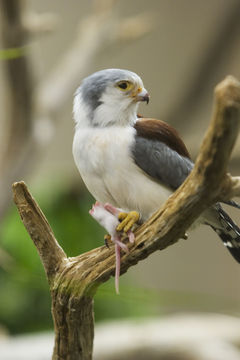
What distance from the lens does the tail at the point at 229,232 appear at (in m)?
1.00

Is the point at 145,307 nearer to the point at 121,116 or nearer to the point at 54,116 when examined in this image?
the point at 54,116

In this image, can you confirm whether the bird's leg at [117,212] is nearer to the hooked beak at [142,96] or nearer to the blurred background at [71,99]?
the hooked beak at [142,96]

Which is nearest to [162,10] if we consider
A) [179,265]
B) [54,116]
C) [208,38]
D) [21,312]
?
[208,38]

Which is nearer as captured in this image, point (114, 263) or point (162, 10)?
point (114, 263)

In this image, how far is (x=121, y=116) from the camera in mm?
891

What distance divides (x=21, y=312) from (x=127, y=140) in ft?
7.38

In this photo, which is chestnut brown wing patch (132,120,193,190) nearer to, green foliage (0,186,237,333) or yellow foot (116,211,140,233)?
yellow foot (116,211,140,233)

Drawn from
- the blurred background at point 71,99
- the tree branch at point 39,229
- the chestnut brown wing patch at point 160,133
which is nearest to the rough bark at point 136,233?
the tree branch at point 39,229

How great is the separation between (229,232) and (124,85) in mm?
372

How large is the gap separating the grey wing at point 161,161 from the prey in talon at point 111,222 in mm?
90

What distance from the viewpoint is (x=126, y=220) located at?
0.89m

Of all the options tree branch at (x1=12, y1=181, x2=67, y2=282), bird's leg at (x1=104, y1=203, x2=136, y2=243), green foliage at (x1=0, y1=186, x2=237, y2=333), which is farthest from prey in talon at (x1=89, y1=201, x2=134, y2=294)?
green foliage at (x1=0, y1=186, x2=237, y2=333)

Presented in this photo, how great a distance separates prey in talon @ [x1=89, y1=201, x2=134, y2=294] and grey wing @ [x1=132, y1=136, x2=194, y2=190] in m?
0.09

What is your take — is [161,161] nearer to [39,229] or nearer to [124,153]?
[124,153]
